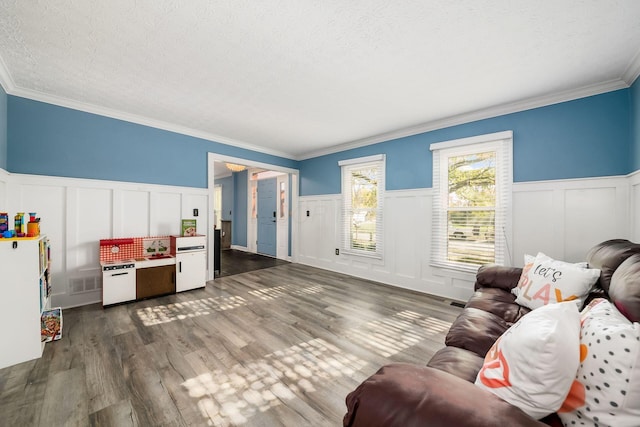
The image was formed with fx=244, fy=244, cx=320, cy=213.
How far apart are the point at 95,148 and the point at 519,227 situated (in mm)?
5487

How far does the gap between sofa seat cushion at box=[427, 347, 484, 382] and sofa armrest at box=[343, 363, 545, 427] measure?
1.24 ft

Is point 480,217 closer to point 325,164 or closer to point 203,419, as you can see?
point 325,164

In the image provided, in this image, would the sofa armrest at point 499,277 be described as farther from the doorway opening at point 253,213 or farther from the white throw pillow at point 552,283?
the doorway opening at point 253,213

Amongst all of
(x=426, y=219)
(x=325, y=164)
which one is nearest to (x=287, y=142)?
(x=325, y=164)

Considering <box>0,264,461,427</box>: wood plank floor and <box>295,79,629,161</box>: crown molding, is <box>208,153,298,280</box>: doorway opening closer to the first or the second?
<box>0,264,461,427</box>: wood plank floor

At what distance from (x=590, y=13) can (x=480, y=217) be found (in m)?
2.20

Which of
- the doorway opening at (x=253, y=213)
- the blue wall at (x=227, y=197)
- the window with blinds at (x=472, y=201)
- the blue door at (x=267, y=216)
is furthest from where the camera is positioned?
the blue wall at (x=227, y=197)

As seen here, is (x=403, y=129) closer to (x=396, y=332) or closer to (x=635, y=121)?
(x=635, y=121)

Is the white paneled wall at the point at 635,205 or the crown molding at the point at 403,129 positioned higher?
the crown molding at the point at 403,129

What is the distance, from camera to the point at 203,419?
141 cm

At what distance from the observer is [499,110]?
122 inches

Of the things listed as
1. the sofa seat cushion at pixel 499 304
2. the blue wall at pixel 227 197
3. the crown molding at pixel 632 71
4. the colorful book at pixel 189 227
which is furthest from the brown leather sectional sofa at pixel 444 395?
the blue wall at pixel 227 197

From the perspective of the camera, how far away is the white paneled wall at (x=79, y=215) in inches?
110

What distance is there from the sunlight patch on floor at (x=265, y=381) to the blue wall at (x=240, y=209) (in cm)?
583
